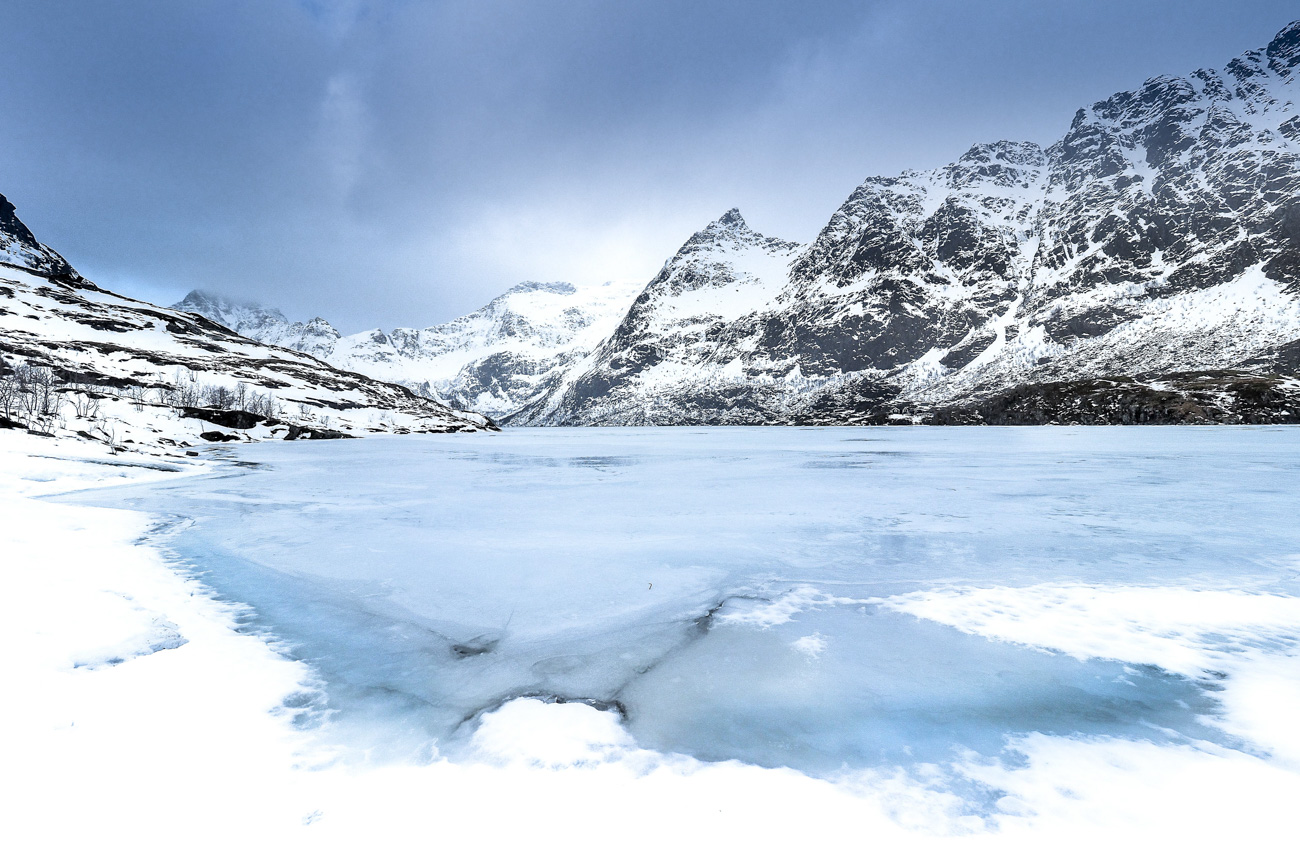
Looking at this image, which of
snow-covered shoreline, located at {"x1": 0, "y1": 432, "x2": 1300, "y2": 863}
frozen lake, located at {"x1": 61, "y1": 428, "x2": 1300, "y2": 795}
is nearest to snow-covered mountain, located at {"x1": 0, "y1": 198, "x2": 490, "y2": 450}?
frozen lake, located at {"x1": 61, "y1": 428, "x2": 1300, "y2": 795}

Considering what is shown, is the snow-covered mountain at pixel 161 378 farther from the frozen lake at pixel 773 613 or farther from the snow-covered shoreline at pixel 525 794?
the snow-covered shoreline at pixel 525 794

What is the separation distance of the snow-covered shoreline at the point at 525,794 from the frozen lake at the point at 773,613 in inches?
14.0

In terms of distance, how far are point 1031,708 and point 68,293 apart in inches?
10209

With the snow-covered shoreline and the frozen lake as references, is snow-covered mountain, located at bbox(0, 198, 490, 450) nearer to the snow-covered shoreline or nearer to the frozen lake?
the frozen lake

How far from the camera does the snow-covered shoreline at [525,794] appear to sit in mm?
3537

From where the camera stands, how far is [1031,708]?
545 cm

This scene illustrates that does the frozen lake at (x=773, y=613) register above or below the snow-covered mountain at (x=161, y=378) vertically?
below

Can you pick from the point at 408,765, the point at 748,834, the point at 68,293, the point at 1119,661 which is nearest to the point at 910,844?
the point at 748,834

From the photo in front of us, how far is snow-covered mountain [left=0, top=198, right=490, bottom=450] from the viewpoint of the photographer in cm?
7319

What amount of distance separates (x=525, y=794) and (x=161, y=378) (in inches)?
6142

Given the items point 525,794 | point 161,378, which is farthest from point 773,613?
point 161,378

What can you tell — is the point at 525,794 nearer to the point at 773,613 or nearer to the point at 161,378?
the point at 773,613

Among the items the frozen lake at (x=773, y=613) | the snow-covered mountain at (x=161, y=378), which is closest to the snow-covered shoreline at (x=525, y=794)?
the frozen lake at (x=773, y=613)

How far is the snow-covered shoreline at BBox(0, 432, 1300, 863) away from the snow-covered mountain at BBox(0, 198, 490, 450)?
5187 centimetres
